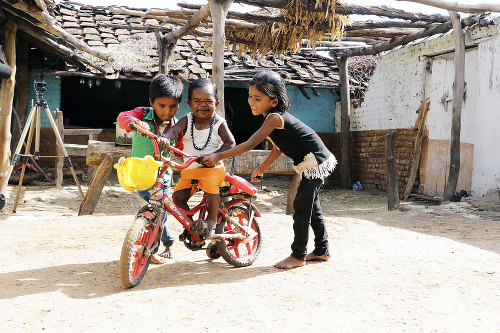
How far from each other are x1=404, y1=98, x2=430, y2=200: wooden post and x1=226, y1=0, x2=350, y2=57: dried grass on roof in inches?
87.9

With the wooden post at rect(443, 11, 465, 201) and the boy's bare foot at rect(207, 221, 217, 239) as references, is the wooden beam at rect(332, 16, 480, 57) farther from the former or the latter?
the boy's bare foot at rect(207, 221, 217, 239)

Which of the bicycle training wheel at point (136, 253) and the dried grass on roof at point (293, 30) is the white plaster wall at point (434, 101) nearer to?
the dried grass on roof at point (293, 30)

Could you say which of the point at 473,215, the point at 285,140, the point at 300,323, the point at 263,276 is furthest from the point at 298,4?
the point at 300,323

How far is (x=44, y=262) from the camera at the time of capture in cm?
350

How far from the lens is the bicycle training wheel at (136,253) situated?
2748mm

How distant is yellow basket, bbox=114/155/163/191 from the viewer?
281cm

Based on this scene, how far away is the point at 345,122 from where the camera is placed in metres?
11.3

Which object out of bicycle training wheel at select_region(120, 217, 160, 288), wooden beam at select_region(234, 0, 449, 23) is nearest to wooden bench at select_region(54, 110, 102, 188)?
wooden beam at select_region(234, 0, 449, 23)

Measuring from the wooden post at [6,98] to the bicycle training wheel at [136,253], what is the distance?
17.1 ft

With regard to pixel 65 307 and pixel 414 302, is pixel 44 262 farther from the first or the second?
pixel 414 302

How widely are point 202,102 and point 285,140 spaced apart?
2.14ft

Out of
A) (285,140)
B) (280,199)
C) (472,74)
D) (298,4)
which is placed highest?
(298,4)

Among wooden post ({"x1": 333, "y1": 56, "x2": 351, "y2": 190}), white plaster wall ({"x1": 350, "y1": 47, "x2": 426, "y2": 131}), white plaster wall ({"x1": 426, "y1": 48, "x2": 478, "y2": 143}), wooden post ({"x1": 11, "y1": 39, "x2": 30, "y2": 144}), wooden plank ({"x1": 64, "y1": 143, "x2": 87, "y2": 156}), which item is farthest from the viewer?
wooden post ({"x1": 333, "y1": 56, "x2": 351, "y2": 190})

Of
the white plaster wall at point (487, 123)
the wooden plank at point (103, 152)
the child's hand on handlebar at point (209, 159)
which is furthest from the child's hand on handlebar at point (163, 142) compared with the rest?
the white plaster wall at point (487, 123)
